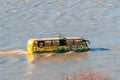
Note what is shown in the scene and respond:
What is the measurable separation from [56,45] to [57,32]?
7.07 metres

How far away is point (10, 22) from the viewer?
2057 inches

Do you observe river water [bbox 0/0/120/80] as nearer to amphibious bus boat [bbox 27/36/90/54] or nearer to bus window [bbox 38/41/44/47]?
amphibious bus boat [bbox 27/36/90/54]

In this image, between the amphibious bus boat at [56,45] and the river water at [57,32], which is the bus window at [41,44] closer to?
the amphibious bus boat at [56,45]

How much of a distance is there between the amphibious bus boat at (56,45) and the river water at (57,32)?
0.65 meters

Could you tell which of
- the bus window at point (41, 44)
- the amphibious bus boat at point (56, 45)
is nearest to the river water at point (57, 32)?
the amphibious bus boat at point (56, 45)

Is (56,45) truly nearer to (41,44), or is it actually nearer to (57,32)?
(41,44)

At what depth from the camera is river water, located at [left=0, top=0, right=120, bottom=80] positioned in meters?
34.0

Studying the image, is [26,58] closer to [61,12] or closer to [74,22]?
[74,22]

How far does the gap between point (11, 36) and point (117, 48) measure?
11.0 metres

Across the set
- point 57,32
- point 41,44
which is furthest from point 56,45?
point 57,32

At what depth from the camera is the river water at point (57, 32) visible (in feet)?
112

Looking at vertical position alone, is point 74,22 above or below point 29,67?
above

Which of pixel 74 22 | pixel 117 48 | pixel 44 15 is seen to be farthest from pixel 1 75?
pixel 44 15

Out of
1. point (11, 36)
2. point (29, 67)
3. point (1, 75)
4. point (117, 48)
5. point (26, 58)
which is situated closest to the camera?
point (1, 75)
